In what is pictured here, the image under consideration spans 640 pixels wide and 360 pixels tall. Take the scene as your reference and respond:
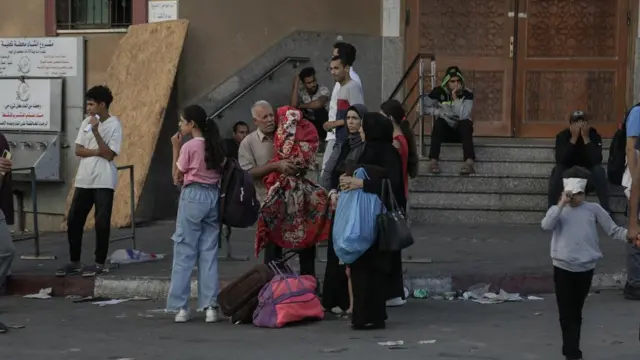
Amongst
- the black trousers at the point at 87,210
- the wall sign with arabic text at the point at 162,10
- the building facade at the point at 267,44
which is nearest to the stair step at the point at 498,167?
the building facade at the point at 267,44

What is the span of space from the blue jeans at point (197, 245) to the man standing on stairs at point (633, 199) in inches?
131

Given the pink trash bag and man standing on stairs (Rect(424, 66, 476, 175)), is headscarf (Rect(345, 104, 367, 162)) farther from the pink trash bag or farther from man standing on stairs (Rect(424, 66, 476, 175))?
man standing on stairs (Rect(424, 66, 476, 175))

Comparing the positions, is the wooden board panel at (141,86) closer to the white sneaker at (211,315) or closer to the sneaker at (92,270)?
the sneaker at (92,270)

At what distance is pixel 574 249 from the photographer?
7.63 metres

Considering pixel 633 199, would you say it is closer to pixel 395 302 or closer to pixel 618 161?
pixel 618 161

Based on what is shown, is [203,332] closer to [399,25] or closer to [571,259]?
[571,259]

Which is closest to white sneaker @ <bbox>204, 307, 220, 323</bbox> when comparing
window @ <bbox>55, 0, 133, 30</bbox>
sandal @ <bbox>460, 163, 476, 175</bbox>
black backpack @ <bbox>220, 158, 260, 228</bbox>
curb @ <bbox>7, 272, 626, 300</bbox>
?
black backpack @ <bbox>220, 158, 260, 228</bbox>

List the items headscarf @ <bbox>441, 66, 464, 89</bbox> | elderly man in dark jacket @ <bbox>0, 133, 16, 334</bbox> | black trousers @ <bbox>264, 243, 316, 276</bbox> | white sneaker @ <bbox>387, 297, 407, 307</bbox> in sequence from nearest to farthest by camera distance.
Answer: elderly man in dark jacket @ <bbox>0, 133, 16, 334</bbox> → black trousers @ <bbox>264, 243, 316, 276</bbox> → white sneaker @ <bbox>387, 297, 407, 307</bbox> → headscarf @ <bbox>441, 66, 464, 89</bbox>

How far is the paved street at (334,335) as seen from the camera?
827 centimetres

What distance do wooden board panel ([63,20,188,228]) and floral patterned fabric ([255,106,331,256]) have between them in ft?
19.0

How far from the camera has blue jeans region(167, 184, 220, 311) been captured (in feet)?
31.5

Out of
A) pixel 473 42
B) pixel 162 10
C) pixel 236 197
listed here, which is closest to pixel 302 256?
pixel 236 197

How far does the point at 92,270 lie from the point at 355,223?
360cm

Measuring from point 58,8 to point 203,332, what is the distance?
8997 millimetres
